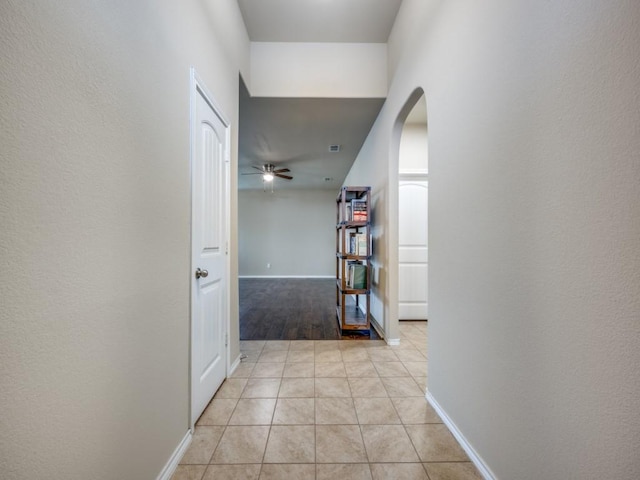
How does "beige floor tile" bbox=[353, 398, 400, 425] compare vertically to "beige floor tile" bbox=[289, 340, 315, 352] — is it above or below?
above

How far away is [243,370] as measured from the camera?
2.34 meters

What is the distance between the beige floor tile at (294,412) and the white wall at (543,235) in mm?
814

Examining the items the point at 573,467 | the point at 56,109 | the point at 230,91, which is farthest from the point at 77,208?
the point at 230,91

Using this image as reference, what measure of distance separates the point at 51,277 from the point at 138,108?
0.69 m

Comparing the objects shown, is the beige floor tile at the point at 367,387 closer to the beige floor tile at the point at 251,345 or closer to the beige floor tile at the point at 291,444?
the beige floor tile at the point at 291,444

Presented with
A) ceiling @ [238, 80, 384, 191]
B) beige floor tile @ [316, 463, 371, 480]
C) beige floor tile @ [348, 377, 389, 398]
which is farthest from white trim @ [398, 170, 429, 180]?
beige floor tile @ [316, 463, 371, 480]

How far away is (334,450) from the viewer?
1454 millimetres

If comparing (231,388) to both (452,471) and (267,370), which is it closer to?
(267,370)

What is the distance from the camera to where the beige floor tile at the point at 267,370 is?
2.26 m

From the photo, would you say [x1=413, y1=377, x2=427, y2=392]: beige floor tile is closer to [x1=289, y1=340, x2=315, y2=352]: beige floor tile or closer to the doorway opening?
[x1=289, y1=340, x2=315, y2=352]: beige floor tile

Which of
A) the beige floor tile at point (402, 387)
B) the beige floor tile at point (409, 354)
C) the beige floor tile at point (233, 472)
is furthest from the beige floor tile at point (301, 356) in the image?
the beige floor tile at point (233, 472)

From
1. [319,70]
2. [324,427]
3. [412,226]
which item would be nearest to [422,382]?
[324,427]

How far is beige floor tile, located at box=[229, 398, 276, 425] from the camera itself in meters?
1.68

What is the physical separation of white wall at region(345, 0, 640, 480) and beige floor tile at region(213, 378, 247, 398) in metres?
1.37
